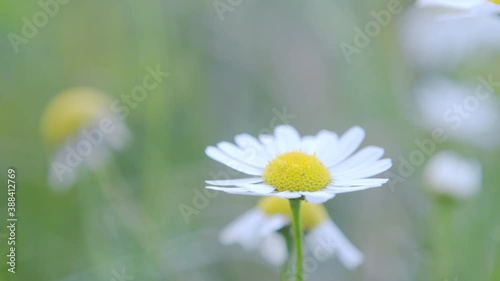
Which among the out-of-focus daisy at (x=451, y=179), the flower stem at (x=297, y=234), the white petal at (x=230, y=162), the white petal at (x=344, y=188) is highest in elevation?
the out-of-focus daisy at (x=451, y=179)

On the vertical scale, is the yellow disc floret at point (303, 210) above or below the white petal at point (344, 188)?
above

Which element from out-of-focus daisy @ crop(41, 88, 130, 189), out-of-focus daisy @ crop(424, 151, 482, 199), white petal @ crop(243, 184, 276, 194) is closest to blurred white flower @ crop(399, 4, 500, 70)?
out-of-focus daisy @ crop(424, 151, 482, 199)

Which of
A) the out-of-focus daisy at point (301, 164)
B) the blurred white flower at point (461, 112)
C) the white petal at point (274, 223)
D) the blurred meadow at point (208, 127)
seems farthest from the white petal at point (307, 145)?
the blurred white flower at point (461, 112)

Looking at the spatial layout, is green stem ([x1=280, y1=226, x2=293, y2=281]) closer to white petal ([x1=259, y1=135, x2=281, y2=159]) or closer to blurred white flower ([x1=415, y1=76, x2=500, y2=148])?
white petal ([x1=259, y1=135, x2=281, y2=159])

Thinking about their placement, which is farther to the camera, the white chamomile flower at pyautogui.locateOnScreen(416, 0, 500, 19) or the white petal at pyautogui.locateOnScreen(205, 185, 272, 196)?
the white chamomile flower at pyautogui.locateOnScreen(416, 0, 500, 19)

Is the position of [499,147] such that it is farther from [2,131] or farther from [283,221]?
[2,131]

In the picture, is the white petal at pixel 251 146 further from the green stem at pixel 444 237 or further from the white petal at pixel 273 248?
the green stem at pixel 444 237
